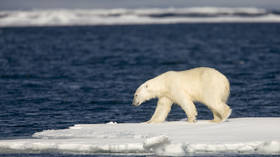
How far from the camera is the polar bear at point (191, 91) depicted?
41.5ft

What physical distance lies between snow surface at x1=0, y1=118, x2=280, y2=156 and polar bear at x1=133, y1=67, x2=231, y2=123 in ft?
1.02

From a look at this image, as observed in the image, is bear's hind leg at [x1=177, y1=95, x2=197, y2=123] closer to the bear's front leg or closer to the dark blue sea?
the bear's front leg

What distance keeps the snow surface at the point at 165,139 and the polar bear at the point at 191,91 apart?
1.02 feet

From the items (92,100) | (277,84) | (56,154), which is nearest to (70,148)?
(56,154)

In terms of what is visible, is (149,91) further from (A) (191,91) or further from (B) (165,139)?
(B) (165,139)

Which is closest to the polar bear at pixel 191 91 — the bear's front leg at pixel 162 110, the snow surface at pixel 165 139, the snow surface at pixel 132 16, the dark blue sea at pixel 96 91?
the bear's front leg at pixel 162 110

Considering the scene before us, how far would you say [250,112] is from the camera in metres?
16.7

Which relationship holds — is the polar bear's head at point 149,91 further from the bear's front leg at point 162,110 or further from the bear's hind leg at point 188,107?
the bear's hind leg at point 188,107

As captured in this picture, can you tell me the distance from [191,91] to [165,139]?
2.21 meters

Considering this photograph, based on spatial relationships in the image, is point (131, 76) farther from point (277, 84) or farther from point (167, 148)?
point (167, 148)

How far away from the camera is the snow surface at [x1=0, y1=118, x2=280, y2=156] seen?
1070cm

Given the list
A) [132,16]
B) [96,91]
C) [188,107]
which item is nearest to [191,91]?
[188,107]

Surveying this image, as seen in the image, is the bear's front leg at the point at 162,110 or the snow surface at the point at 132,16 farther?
the snow surface at the point at 132,16

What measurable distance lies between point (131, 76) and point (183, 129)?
14.8 m
